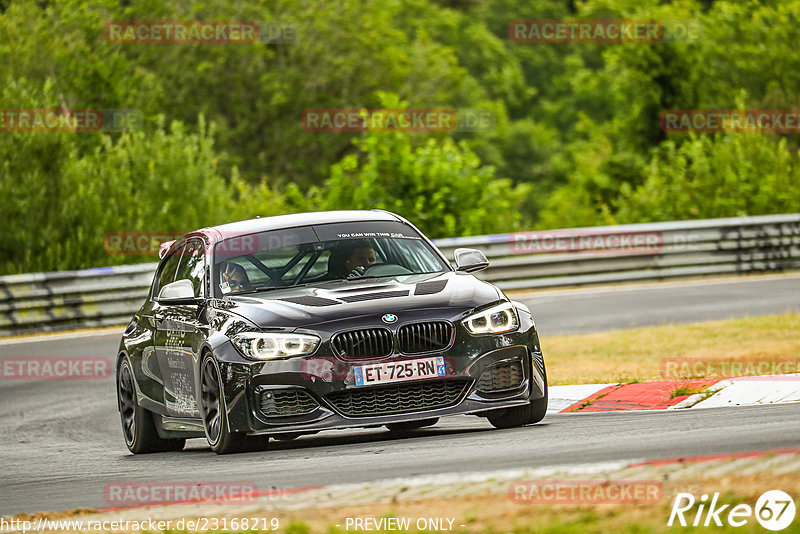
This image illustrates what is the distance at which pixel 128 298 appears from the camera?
21.4 m

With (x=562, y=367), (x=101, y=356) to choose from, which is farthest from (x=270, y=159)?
(x=562, y=367)

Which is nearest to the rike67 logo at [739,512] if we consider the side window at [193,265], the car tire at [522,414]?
the car tire at [522,414]

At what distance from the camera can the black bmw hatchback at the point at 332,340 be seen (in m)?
8.73

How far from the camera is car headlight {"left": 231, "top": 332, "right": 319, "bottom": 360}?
870cm

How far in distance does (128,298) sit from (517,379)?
43.0 feet

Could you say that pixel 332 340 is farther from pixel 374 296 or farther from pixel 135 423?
pixel 135 423

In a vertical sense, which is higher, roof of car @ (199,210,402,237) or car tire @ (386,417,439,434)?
roof of car @ (199,210,402,237)

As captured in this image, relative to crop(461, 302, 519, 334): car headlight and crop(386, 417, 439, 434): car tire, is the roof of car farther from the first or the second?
crop(461, 302, 519, 334): car headlight

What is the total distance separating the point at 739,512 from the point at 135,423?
6332 millimetres

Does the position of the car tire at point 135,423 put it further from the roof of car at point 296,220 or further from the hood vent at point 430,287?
the hood vent at point 430,287

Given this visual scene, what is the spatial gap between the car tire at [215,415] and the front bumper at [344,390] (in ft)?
0.30

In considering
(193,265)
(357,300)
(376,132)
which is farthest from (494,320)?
(376,132)

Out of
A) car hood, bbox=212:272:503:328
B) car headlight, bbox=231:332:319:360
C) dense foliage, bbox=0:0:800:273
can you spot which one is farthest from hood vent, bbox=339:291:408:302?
dense foliage, bbox=0:0:800:273

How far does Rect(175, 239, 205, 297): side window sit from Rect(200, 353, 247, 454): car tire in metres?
0.89
